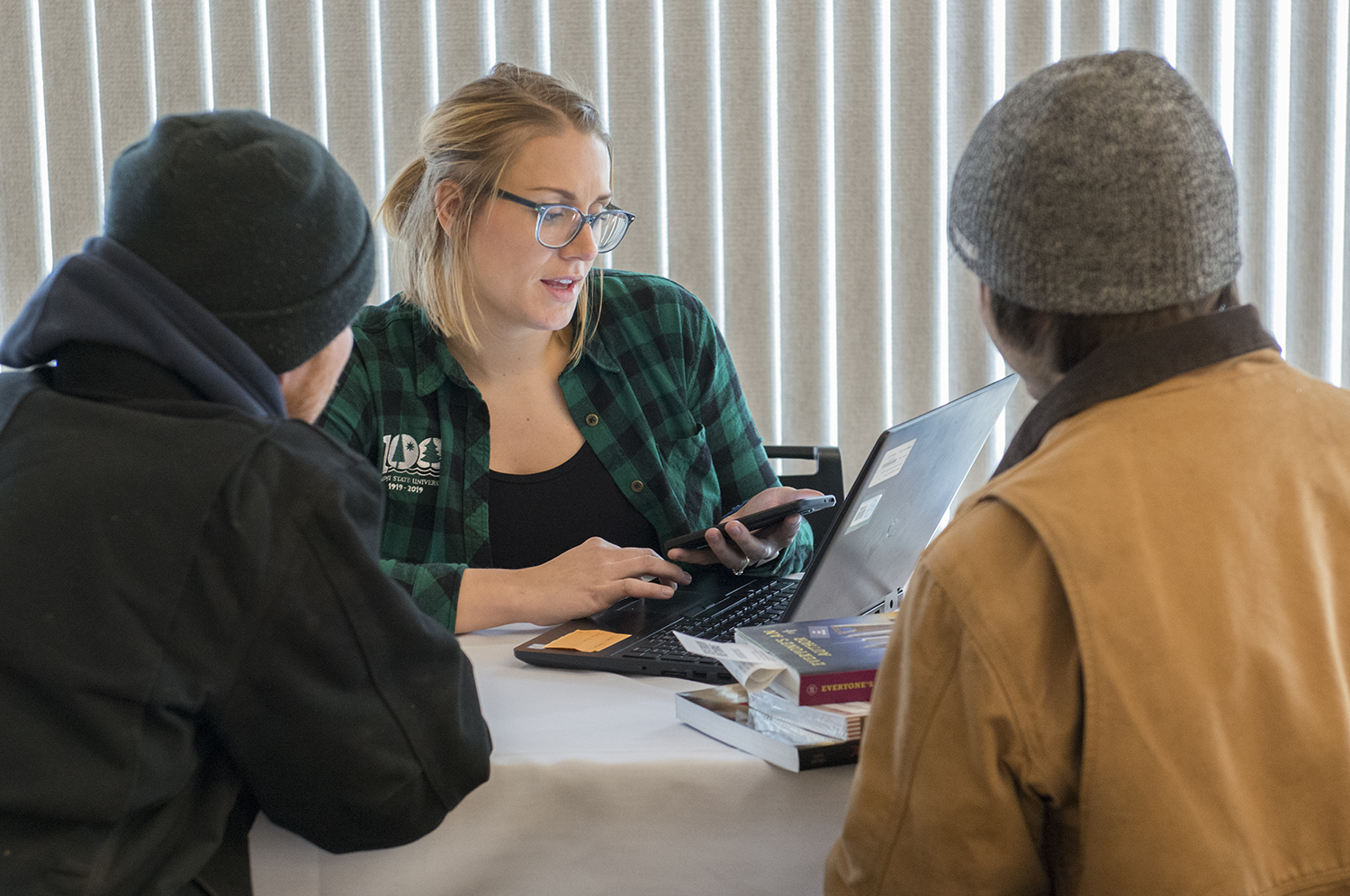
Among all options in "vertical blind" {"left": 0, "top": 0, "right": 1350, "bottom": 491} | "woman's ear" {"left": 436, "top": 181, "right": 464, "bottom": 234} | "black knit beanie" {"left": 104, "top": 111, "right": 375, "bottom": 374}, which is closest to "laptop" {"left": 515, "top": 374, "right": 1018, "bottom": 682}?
"black knit beanie" {"left": 104, "top": 111, "right": 375, "bottom": 374}

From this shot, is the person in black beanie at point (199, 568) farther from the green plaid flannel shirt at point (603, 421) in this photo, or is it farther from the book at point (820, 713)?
the green plaid flannel shirt at point (603, 421)

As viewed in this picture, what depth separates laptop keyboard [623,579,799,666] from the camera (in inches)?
47.4

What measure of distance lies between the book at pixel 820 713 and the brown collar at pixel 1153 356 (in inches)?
12.7

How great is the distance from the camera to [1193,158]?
74cm

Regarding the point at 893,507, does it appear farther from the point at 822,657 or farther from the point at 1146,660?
the point at 1146,660

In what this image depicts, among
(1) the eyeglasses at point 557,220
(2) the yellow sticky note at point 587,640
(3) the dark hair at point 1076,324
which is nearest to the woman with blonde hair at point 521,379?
(1) the eyeglasses at point 557,220

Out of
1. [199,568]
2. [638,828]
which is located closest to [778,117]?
[638,828]

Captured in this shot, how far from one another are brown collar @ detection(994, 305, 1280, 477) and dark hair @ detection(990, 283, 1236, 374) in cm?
1

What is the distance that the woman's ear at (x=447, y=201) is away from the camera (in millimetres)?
1735

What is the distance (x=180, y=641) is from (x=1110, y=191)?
704 millimetres

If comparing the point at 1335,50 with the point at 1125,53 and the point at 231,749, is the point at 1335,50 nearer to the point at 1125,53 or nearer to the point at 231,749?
the point at 1125,53

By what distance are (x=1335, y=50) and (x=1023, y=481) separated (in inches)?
96.8

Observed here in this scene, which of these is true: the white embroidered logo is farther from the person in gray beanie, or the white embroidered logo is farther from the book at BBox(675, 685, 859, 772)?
the person in gray beanie

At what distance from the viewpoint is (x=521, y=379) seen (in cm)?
182
